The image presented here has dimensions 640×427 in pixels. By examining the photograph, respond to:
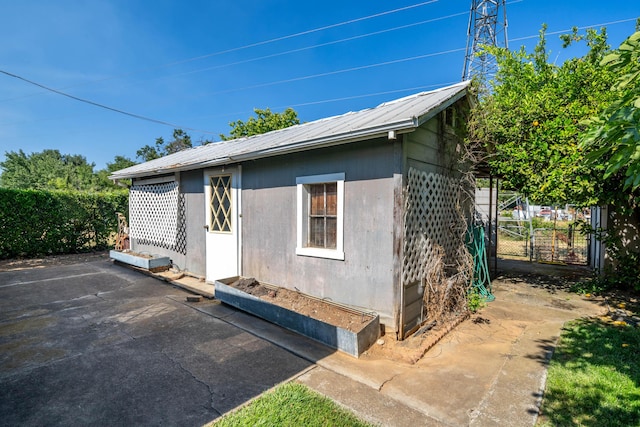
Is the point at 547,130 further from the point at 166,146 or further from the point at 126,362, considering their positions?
the point at 166,146

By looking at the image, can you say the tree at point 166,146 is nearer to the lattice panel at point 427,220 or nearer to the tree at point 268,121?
the tree at point 268,121

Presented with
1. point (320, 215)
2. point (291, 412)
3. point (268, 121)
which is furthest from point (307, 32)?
point (291, 412)

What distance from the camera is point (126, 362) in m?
3.61

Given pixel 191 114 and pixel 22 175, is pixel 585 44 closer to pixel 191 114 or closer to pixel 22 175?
pixel 191 114

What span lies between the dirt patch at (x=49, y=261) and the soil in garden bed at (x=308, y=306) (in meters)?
7.67

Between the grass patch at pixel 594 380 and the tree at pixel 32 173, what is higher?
the tree at pixel 32 173

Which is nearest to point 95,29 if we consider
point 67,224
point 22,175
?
point 67,224

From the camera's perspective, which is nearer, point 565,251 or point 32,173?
point 565,251

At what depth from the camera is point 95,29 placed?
10047 mm

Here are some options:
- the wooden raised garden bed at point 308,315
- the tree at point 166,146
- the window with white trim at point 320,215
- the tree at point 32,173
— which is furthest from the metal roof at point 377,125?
Result: the tree at point 166,146

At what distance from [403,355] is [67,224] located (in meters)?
13.4

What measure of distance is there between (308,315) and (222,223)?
3504 millimetres

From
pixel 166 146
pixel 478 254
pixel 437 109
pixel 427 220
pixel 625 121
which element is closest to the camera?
pixel 625 121

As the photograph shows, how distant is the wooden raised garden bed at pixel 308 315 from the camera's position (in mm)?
3951
